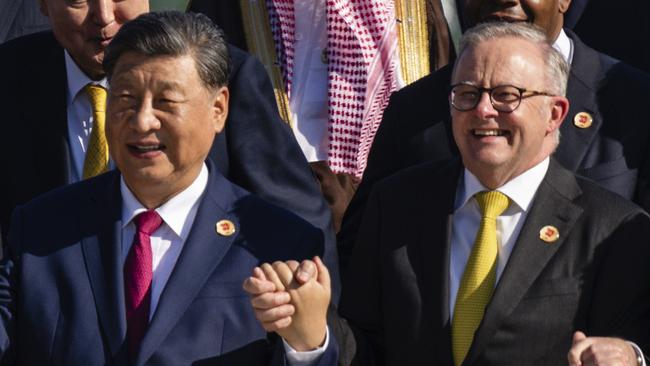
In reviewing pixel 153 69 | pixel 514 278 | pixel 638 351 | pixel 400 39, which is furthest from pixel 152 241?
pixel 400 39

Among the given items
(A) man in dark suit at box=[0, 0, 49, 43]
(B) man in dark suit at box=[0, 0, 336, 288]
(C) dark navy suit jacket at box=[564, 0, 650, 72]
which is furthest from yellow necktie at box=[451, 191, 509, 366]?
(A) man in dark suit at box=[0, 0, 49, 43]

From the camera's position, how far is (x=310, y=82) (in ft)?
20.2

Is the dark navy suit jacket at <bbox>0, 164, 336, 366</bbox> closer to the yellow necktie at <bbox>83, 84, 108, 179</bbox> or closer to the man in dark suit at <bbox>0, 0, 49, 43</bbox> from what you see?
the yellow necktie at <bbox>83, 84, 108, 179</bbox>

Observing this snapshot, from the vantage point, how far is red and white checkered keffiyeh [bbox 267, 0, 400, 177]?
6070mm

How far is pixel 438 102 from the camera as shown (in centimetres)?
556

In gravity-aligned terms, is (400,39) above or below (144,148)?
below

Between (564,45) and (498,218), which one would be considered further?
(564,45)

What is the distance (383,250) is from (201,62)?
712 mm

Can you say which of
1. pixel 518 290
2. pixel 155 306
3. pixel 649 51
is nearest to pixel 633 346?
pixel 518 290

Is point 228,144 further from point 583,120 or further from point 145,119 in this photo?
point 583,120

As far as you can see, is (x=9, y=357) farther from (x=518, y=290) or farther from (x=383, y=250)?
(x=518, y=290)

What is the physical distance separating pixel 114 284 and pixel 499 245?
1034 millimetres

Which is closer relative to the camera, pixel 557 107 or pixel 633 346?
pixel 633 346

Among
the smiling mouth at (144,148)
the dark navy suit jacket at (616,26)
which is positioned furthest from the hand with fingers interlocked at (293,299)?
the dark navy suit jacket at (616,26)
